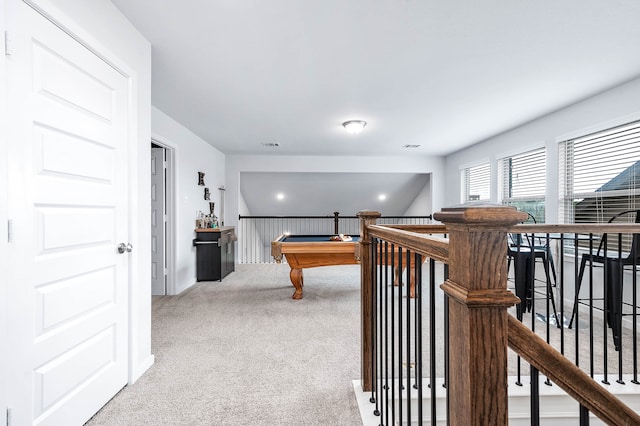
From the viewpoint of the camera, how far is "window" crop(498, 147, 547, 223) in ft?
14.0

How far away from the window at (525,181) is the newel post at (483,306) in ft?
14.8

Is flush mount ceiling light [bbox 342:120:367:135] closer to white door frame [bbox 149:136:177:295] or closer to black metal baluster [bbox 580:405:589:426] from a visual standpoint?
white door frame [bbox 149:136:177:295]

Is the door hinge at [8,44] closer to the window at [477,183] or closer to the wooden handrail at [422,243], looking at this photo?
→ the wooden handrail at [422,243]

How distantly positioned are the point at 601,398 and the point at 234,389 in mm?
1874

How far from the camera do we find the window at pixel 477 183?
550cm

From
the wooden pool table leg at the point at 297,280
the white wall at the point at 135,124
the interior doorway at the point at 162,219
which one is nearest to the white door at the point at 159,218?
the interior doorway at the point at 162,219

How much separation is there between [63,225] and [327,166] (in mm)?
5499

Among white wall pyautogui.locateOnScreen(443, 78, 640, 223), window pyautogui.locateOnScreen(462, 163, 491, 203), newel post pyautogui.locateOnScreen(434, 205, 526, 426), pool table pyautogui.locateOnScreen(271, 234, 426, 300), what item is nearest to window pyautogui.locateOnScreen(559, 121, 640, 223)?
white wall pyautogui.locateOnScreen(443, 78, 640, 223)

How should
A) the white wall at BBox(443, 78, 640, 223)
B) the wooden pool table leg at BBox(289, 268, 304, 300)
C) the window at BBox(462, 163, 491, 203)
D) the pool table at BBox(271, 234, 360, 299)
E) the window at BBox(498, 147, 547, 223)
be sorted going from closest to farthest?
the white wall at BBox(443, 78, 640, 223), the pool table at BBox(271, 234, 360, 299), the wooden pool table leg at BBox(289, 268, 304, 300), the window at BBox(498, 147, 547, 223), the window at BBox(462, 163, 491, 203)

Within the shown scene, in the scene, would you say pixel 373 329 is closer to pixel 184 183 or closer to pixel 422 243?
pixel 422 243

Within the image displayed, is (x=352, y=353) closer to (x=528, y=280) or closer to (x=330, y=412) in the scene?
(x=330, y=412)

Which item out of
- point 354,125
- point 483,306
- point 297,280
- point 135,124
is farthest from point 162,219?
point 483,306

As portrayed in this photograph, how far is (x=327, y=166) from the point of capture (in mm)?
6723

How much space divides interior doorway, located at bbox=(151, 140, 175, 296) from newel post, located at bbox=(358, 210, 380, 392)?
319 centimetres
